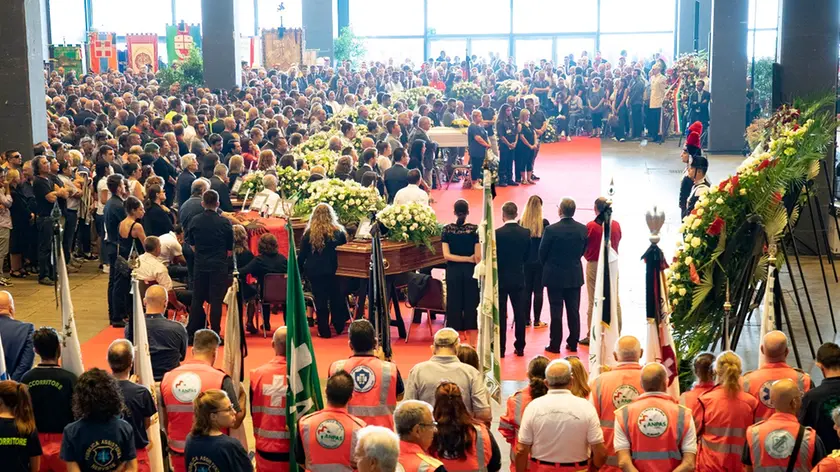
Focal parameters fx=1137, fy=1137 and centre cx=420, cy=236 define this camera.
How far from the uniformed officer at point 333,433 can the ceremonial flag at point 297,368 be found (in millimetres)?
795

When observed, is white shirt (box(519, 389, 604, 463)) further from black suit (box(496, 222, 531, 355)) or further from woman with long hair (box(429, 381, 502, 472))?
black suit (box(496, 222, 531, 355))

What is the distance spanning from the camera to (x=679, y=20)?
123 feet

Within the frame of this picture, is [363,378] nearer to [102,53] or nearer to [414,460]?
[414,460]

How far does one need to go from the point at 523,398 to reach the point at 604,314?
183 cm

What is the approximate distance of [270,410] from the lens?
7.31m

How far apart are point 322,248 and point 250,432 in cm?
276

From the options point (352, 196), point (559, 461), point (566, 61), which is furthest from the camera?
point (566, 61)

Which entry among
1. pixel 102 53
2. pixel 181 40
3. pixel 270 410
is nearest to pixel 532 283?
pixel 270 410

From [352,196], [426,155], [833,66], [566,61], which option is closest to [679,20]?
[566,61]

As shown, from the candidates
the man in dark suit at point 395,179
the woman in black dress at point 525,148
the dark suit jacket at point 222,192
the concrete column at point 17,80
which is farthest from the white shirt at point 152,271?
the woman in black dress at point 525,148

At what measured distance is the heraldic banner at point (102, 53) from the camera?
3744 centimetres

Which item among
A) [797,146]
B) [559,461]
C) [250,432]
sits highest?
[797,146]

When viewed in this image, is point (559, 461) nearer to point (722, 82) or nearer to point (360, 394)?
point (360, 394)

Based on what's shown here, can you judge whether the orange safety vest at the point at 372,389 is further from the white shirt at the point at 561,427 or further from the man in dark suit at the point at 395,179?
the man in dark suit at the point at 395,179
